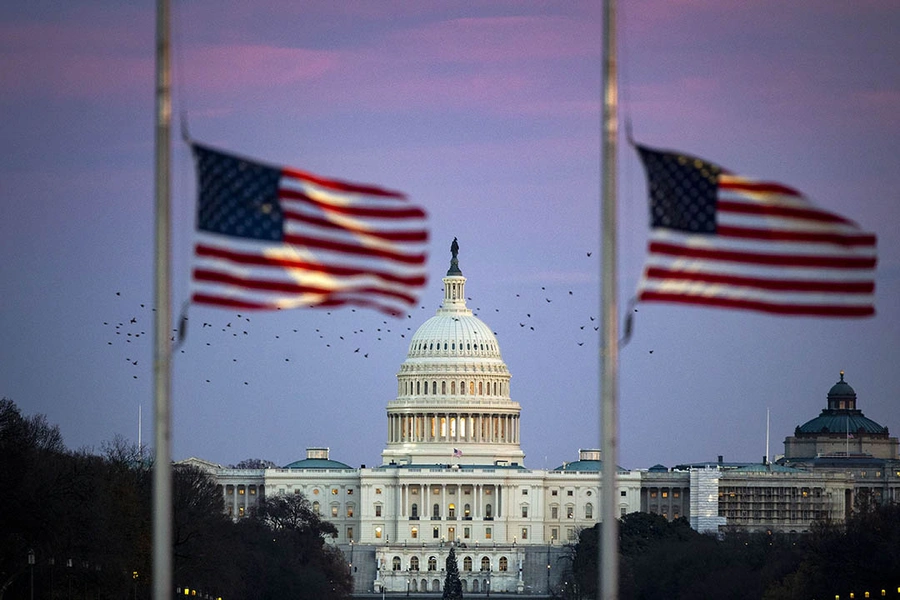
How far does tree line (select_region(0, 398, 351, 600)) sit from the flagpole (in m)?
71.6

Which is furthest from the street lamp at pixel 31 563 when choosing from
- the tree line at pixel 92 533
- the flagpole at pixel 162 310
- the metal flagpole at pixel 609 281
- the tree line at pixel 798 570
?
the metal flagpole at pixel 609 281

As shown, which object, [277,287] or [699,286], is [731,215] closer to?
[699,286]

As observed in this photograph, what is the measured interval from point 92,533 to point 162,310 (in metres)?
83.3

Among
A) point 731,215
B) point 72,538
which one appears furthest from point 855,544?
point 731,215

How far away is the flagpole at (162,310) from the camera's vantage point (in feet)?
145

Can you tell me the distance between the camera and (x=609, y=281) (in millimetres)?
43531

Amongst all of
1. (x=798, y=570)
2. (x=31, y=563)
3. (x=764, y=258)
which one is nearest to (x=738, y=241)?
(x=764, y=258)

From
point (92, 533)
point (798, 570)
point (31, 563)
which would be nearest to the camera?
point (31, 563)

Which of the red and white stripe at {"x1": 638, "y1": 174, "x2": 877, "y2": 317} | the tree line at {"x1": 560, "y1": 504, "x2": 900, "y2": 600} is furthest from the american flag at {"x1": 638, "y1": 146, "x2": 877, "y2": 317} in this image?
the tree line at {"x1": 560, "y1": 504, "x2": 900, "y2": 600}

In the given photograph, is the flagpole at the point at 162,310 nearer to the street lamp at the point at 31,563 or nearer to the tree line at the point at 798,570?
the street lamp at the point at 31,563

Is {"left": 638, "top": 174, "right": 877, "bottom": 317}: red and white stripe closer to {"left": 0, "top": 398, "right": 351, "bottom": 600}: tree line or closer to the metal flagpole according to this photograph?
the metal flagpole

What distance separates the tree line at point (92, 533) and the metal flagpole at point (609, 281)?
73868mm

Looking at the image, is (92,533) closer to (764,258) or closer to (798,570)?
(798,570)

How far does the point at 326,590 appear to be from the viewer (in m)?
192
